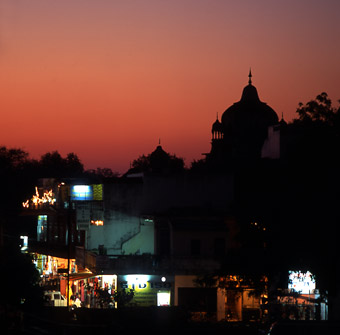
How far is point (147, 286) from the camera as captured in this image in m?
47.3

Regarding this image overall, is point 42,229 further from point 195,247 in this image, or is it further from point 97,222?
point 195,247

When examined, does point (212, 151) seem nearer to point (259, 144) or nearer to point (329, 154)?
point (259, 144)

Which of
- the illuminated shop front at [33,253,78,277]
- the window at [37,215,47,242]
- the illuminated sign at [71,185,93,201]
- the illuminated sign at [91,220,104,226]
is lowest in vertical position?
the illuminated shop front at [33,253,78,277]

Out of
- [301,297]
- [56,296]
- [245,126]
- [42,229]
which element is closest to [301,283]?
[301,297]

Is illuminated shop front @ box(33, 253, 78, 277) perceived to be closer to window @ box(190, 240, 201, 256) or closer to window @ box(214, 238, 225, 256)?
window @ box(190, 240, 201, 256)

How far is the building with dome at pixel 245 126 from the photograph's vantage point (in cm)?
9138

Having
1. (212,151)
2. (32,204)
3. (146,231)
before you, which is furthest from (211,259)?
(212,151)

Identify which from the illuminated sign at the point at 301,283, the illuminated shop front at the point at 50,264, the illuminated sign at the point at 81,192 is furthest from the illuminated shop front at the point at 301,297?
the illuminated sign at the point at 81,192

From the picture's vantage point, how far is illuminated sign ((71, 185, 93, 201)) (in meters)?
62.2

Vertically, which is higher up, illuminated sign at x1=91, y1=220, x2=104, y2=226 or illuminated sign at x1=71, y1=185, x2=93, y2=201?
illuminated sign at x1=71, y1=185, x2=93, y2=201

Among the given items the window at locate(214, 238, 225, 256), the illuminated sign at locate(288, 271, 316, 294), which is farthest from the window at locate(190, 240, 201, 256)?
the illuminated sign at locate(288, 271, 316, 294)

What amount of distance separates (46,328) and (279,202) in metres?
13.0

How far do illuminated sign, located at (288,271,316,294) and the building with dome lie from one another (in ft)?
167

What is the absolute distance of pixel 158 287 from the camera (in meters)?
47.2
